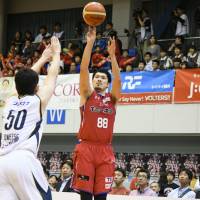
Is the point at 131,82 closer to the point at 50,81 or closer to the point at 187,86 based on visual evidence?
the point at 187,86

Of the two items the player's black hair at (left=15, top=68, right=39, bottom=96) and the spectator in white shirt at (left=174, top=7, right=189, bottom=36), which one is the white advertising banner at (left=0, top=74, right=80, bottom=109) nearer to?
the spectator in white shirt at (left=174, top=7, right=189, bottom=36)

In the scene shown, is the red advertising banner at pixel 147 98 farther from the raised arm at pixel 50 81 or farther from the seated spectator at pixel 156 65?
the raised arm at pixel 50 81

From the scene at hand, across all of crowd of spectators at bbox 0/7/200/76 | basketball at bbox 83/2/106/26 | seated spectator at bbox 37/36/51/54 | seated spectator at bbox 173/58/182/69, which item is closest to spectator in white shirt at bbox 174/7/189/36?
crowd of spectators at bbox 0/7/200/76

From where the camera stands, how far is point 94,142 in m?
7.84

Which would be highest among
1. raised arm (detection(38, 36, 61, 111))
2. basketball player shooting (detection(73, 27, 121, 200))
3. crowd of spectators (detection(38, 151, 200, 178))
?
raised arm (detection(38, 36, 61, 111))

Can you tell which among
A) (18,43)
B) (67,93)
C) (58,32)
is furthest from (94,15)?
(18,43)

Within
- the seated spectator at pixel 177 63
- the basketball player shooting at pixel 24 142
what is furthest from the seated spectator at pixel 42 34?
the basketball player shooting at pixel 24 142

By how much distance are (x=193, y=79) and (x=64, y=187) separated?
199 inches

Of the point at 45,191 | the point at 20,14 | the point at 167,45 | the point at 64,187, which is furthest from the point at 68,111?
the point at 45,191

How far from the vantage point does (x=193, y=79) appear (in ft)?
51.2

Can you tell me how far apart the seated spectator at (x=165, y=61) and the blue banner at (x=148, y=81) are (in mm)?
606

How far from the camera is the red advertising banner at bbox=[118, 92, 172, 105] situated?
53.3 ft

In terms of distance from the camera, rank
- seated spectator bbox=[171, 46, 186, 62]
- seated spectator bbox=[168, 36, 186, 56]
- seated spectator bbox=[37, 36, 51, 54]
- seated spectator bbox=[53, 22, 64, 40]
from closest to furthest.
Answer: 1. seated spectator bbox=[171, 46, 186, 62]
2. seated spectator bbox=[168, 36, 186, 56]
3. seated spectator bbox=[37, 36, 51, 54]
4. seated spectator bbox=[53, 22, 64, 40]

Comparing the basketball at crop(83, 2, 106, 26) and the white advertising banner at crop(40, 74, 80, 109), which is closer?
the basketball at crop(83, 2, 106, 26)
